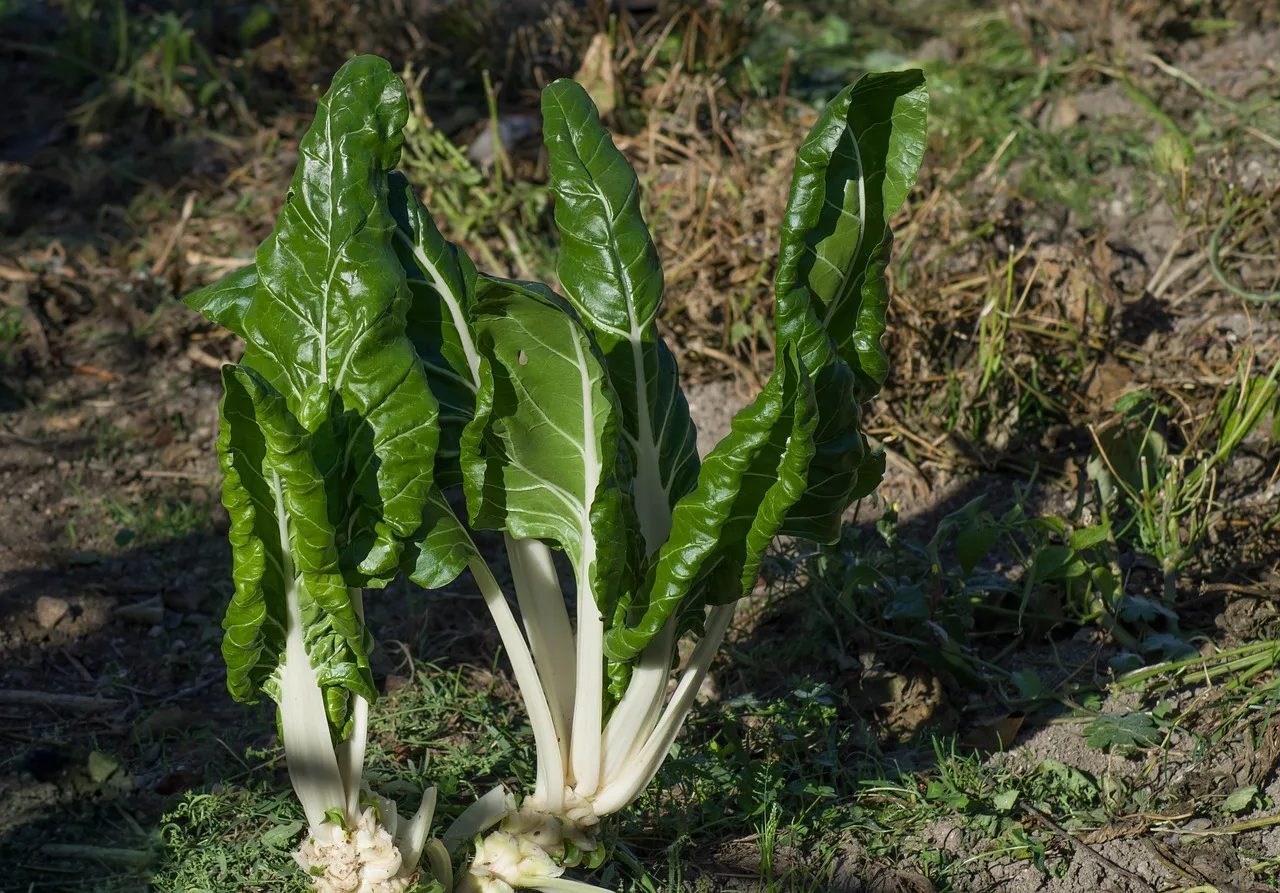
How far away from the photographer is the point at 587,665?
2029 millimetres

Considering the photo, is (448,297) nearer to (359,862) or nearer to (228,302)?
(228,302)

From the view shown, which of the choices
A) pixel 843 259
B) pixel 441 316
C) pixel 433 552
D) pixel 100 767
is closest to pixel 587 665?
pixel 433 552

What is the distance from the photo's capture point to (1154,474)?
3.03m

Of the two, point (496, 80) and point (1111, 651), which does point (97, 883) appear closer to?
point (1111, 651)

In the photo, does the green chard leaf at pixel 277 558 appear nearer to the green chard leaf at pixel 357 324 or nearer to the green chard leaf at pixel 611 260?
the green chard leaf at pixel 357 324

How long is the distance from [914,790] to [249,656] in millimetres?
1277

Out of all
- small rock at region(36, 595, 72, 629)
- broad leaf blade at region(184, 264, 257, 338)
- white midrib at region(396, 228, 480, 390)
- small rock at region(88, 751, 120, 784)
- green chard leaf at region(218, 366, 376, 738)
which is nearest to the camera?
green chard leaf at region(218, 366, 376, 738)

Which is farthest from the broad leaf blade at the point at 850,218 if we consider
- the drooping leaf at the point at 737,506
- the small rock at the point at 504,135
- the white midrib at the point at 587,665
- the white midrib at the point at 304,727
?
the small rock at the point at 504,135

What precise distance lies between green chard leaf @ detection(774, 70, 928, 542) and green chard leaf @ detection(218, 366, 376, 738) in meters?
0.71

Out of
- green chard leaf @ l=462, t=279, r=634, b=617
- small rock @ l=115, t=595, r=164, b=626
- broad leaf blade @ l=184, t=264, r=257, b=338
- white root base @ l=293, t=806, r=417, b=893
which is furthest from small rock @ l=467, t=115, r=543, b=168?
A: white root base @ l=293, t=806, r=417, b=893

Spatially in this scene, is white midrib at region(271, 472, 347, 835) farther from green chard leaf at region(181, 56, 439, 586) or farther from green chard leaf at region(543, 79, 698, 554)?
green chard leaf at region(543, 79, 698, 554)

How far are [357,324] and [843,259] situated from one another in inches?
29.9

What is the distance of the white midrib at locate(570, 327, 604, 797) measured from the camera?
1.95 m

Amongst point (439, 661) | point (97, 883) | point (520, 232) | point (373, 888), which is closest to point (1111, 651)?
point (439, 661)
